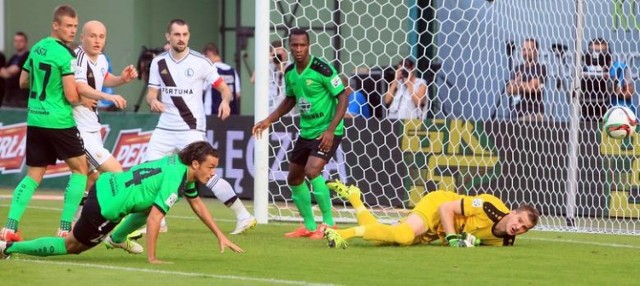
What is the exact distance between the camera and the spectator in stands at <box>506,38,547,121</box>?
1741cm

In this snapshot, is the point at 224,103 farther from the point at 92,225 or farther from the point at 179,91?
the point at 92,225

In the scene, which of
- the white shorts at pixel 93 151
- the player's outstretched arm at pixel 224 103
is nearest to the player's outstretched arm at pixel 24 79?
the white shorts at pixel 93 151

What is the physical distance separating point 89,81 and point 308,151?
2.19 m

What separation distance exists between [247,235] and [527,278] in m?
4.28

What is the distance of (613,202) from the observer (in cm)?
1764

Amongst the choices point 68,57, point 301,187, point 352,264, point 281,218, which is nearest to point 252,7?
point 281,218

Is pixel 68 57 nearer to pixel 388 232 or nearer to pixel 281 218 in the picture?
pixel 388 232

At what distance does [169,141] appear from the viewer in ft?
47.5

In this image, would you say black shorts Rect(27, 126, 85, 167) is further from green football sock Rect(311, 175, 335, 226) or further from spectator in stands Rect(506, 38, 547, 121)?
spectator in stands Rect(506, 38, 547, 121)

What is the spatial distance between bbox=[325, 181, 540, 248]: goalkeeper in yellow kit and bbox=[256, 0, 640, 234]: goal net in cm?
371

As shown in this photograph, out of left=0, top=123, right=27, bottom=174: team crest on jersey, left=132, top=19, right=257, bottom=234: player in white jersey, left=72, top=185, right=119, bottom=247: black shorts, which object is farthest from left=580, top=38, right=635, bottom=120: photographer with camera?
left=0, top=123, right=27, bottom=174: team crest on jersey

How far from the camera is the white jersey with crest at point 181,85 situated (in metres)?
14.5

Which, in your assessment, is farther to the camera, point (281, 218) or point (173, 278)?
point (281, 218)

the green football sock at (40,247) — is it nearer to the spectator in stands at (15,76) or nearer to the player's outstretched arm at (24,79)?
the player's outstretched arm at (24,79)
